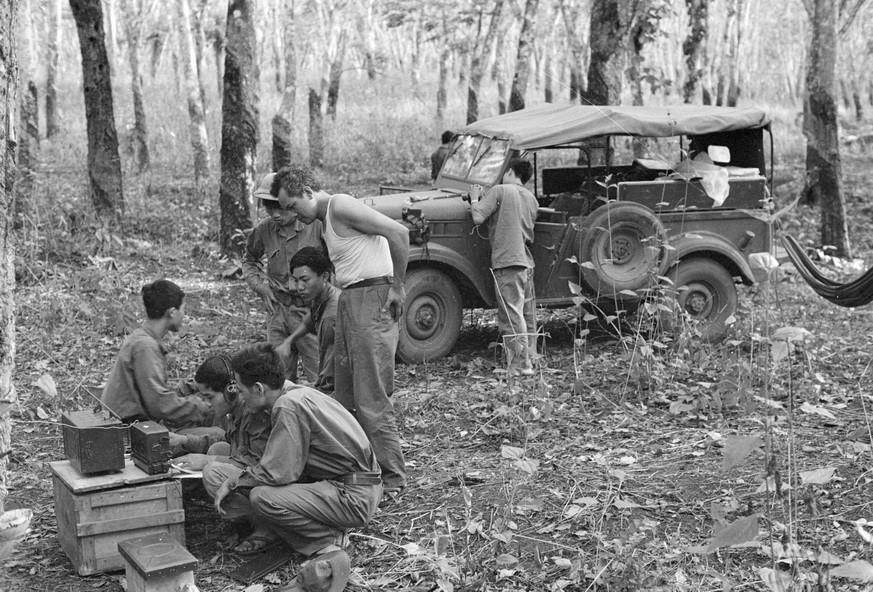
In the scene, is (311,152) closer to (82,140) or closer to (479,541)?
(82,140)

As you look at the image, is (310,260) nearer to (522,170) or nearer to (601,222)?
(522,170)

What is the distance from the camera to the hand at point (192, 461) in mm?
5129

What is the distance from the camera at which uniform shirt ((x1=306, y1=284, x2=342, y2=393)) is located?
5988 mm

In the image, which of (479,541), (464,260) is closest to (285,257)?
(464,260)

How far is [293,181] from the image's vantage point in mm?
5586

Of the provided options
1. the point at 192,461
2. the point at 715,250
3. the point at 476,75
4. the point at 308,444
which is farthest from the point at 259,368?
the point at 476,75

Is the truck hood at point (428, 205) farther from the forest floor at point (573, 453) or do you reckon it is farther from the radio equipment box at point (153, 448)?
the radio equipment box at point (153, 448)

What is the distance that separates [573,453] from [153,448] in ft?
8.51

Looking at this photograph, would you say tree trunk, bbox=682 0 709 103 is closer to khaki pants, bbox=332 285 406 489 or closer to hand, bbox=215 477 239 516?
khaki pants, bbox=332 285 406 489

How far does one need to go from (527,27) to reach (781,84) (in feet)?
132

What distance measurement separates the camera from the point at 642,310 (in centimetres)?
786

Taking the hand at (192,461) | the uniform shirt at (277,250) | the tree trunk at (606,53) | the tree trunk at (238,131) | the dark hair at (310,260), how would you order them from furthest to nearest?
the tree trunk at (606,53) → the tree trunk at (238,131) → the uniform shirt at (277,250) → the dark hair at (310,260) → the hand at (192,461)

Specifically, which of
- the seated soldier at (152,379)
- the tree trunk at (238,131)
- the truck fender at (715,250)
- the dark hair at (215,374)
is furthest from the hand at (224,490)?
the tree trunk at (238,131)

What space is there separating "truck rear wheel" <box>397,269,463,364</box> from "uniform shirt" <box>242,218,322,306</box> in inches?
61.3
